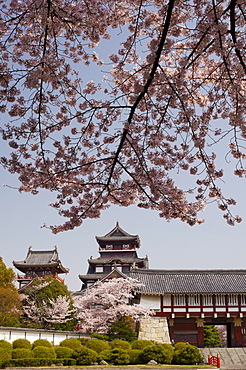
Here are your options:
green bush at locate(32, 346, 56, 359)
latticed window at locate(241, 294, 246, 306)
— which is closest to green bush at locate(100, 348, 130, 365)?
green bush at locate(32, 346, 56, 359)

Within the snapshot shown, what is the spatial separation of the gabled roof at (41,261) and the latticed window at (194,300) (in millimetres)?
21538

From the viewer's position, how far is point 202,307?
27609mm

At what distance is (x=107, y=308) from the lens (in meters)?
25.5

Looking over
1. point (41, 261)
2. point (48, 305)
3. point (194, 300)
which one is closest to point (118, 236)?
point (41, 261)

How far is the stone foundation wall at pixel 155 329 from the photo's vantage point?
2652 centimetres

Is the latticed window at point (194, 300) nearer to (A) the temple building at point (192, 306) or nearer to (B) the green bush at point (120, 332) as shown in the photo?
(A) the temple building at point (192, 306)

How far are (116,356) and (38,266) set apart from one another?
29.3 m

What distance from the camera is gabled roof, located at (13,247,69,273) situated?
45938 millimetres

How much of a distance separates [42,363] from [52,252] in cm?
3228

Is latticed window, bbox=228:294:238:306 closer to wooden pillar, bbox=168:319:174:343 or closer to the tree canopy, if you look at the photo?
wooden pillar, bbox=168:319:174:343

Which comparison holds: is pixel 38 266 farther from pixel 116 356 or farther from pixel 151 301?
pixel 116 356

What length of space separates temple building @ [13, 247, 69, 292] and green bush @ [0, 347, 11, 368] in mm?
29073

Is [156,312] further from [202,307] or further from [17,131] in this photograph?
[17,131]

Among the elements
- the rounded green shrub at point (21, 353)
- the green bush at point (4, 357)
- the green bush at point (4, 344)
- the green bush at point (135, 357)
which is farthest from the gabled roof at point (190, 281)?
the green bush at point (4, 357)
